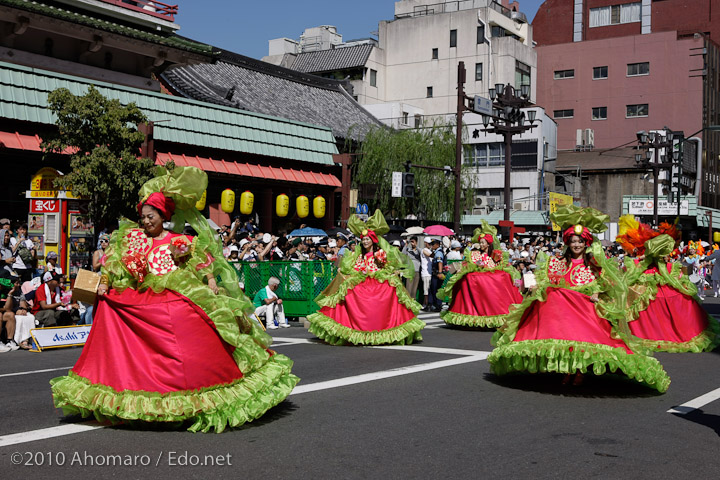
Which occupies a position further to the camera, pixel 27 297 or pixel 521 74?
pixel 521 74

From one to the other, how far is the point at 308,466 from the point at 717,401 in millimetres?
4701

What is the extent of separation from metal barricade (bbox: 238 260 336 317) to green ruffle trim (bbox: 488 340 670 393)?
9.07 m

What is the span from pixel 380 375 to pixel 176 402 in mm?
3746

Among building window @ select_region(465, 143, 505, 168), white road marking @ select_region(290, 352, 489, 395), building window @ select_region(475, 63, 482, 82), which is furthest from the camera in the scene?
building window @ select_region(475, 63, 482, 82)

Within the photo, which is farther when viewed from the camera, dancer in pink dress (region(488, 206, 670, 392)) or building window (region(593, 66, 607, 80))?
building window (region(593, 66, 607, 80))

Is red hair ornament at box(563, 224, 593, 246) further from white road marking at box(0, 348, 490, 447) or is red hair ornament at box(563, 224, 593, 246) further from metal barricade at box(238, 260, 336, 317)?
metal barricade at box(238, 260, 336, 317)

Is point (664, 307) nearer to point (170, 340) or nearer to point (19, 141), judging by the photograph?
point (170, 340)

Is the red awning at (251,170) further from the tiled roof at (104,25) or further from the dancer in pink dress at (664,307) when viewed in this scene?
the dancer in pink dress at (664,307)

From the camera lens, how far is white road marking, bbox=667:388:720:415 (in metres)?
7.50

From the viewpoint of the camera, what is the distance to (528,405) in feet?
25.0

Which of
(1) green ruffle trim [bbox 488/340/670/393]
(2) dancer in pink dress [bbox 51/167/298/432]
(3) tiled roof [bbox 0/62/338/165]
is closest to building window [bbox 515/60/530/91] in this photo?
(3) tiled roof [bbox 0/62/338/165]

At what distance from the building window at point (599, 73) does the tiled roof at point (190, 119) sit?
120 feet

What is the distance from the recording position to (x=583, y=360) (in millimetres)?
7703

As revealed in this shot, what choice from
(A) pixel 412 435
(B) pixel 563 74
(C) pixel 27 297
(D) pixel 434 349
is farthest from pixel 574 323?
(B) pixel 563 74
